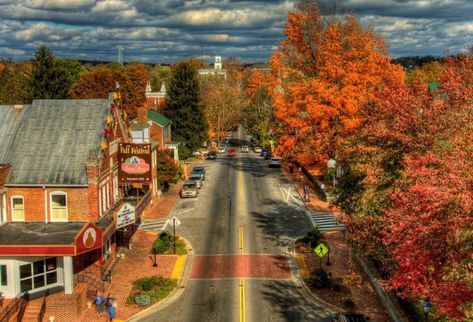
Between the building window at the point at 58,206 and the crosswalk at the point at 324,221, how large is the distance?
20576 mm

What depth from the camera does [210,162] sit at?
269ft

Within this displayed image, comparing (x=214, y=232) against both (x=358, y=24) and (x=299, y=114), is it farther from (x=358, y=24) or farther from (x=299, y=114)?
(x=358, y=24)

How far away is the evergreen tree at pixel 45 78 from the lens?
7406cm

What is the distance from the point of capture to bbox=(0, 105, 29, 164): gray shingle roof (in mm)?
33469

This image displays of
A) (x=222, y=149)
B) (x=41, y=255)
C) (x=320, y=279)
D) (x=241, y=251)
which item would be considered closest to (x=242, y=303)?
(x=320, y=279)

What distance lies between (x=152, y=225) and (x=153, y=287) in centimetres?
1467

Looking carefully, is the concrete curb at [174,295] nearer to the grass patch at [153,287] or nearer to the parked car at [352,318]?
the grass patch at [153,287]

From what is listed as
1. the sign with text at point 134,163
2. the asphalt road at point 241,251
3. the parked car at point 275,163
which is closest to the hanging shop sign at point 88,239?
the asphalt road at point 241,251

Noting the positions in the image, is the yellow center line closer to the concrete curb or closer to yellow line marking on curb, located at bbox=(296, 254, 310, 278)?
yellow line marking on curb, located at bbox=(296, 254, 310, 278)

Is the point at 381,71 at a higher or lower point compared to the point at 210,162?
higher

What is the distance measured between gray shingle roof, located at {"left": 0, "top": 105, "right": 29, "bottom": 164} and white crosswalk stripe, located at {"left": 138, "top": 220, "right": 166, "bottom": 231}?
1377 centimetres

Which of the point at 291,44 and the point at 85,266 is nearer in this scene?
the point at 85,266

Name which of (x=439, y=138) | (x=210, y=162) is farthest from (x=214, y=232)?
(x=210, y=162)

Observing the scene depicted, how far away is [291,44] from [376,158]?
37.1 meters
